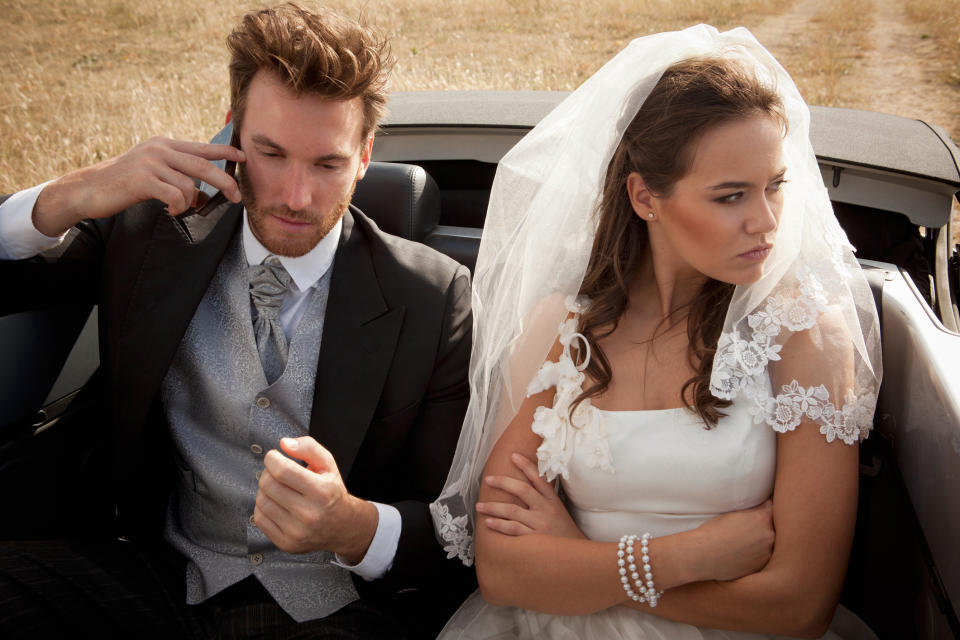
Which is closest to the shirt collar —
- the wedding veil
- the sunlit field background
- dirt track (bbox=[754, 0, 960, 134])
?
the wedding veil

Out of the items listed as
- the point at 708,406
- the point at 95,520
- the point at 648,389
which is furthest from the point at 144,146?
the point at 708,406

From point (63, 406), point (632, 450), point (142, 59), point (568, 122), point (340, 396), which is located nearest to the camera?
point (632, 450)

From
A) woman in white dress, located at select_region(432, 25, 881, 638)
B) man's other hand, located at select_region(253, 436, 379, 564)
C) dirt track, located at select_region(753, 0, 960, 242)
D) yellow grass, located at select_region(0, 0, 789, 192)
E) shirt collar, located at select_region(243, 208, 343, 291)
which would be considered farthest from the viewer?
dirt track, located at select_region(753, 0, 960, 242)

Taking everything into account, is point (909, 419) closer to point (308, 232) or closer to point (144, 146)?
point (308, 232)

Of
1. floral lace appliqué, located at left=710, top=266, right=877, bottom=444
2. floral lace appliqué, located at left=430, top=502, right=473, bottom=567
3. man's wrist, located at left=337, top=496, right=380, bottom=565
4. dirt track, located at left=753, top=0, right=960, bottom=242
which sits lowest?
floral lace appliqué, located at left=430, top=502, right=473, bottom=567

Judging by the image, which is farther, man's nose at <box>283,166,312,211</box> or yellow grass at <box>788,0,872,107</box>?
yellow grass at <box>788,0,872,107</box>

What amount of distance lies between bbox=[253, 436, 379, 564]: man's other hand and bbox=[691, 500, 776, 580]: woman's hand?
2.37 feet

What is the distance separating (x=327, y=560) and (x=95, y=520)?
680 millimetres

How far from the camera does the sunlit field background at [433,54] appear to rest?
7508mm

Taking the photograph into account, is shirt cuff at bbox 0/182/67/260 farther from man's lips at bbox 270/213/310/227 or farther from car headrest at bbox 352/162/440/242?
car headrest at bbox 352/162/440/242

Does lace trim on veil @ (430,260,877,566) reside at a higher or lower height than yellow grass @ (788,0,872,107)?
lower

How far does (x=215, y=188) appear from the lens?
75.4 inches

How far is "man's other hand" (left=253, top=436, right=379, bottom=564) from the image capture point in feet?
4.74

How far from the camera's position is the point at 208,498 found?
6.17 feet
